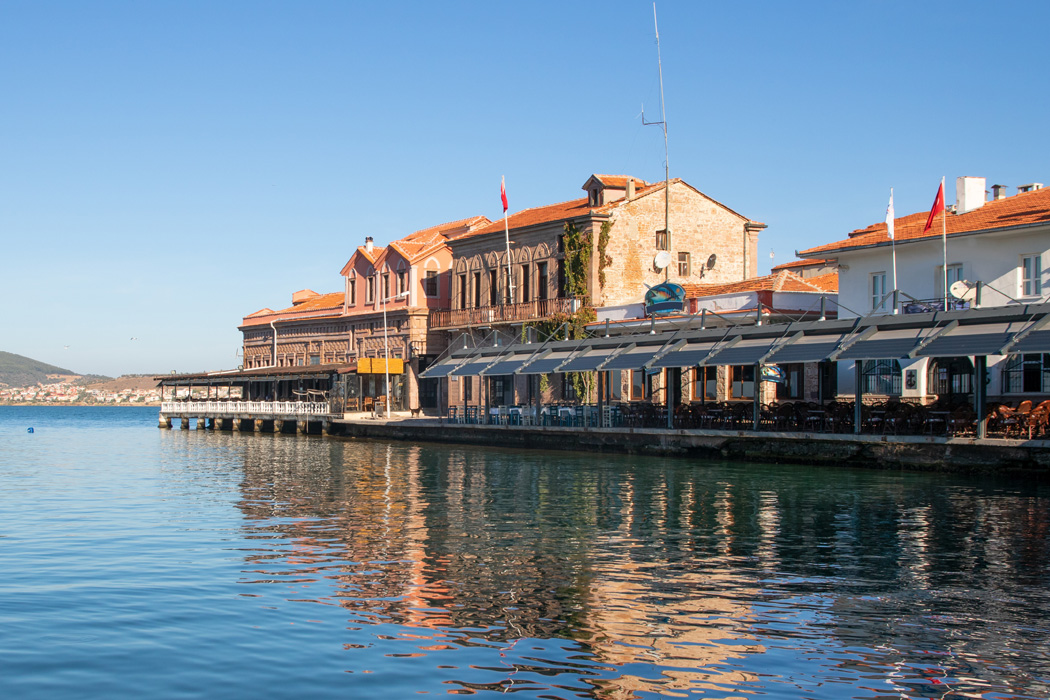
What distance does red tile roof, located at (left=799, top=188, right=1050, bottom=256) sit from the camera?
33.0 meters

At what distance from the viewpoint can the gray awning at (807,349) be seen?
29.9 m

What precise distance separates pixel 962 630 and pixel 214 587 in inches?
341

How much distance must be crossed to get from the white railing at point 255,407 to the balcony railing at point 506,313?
7.98m

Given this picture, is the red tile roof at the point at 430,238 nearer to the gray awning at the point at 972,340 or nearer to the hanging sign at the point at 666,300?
the hanging sign at the point at 666,300

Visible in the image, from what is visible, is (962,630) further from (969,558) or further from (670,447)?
(670,447)

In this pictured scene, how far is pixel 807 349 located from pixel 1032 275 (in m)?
8.12

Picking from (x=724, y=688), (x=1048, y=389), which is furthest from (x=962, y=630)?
(x=1048, y=389)

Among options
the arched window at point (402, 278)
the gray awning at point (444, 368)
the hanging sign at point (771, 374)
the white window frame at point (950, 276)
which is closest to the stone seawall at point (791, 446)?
the gray awning at point (444, 368)

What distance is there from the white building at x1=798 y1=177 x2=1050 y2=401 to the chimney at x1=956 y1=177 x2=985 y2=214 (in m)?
0.04

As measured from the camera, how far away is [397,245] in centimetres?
6259

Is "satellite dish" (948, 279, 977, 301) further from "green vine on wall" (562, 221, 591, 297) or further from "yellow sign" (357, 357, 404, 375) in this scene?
"yellow sign" (357, 357, 404, 375)

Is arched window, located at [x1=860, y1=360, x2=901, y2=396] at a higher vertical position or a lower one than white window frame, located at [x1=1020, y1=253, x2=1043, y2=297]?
lower

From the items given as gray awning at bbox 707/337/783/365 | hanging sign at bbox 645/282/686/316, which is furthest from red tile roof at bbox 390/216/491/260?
gray awning at bbox 707/337/783/365

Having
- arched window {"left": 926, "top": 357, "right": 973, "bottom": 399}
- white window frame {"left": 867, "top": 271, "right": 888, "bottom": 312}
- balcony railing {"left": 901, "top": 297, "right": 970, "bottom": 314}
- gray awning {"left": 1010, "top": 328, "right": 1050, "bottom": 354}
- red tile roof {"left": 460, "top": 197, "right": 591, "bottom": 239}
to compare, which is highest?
red tile roof {"left": 460, "top": 197, "right": 591, "bottom": 239}
